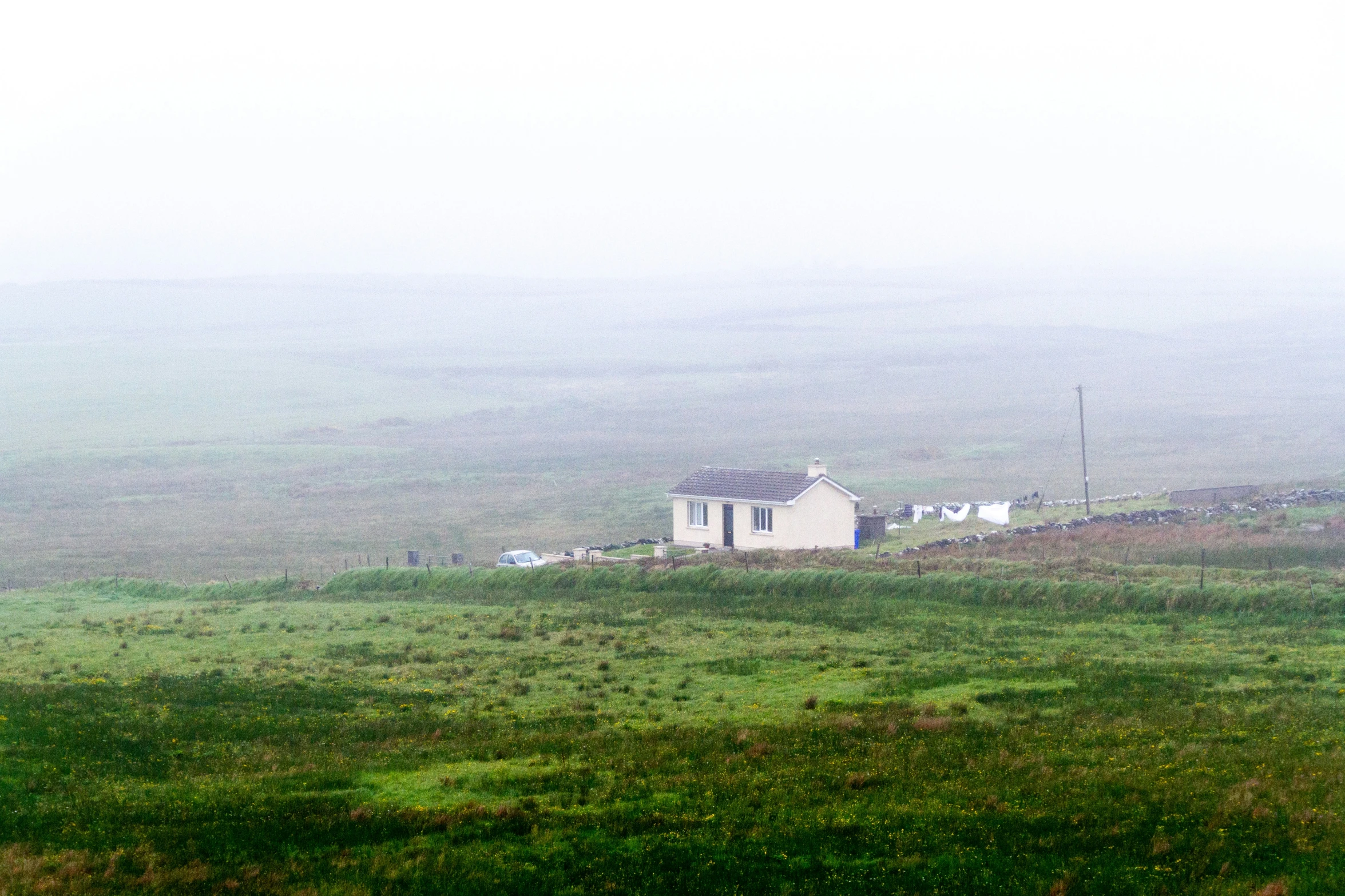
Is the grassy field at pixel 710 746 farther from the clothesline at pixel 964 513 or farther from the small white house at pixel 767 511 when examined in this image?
the clothesline at pixel 964 513

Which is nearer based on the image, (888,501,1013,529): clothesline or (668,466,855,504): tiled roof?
(668,466,855,504): tiled roof

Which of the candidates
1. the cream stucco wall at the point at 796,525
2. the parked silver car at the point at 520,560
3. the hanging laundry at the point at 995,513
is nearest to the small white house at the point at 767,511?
the cream stucco wall at the point at 796,525

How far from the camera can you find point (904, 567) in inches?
1843

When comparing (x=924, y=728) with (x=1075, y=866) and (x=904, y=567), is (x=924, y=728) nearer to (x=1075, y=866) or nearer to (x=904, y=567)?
(x=1075, y=866)

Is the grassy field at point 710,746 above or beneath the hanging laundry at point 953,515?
beneath

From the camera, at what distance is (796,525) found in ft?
193

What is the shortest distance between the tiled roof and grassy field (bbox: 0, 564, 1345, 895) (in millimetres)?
15991

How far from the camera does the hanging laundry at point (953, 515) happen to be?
73.2 meters

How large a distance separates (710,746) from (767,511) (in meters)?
37.6

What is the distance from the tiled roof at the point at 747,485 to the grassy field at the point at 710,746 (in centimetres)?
1599

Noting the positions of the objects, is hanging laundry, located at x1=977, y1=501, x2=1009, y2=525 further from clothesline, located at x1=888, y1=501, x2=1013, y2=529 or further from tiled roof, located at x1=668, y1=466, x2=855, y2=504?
tiled roof, located at x1=668, y1=466, x2=855, y2=504

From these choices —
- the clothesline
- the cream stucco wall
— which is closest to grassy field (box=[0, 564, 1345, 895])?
the cream stucco wall

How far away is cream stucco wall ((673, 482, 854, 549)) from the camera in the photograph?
193 feet

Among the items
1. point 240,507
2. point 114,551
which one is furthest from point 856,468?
point 114,551
